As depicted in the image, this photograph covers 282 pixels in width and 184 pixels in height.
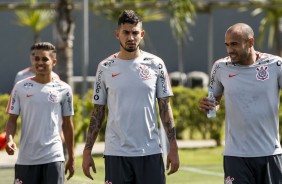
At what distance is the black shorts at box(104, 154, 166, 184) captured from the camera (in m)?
7.07

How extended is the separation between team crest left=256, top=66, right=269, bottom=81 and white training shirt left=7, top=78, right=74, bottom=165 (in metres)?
2.09

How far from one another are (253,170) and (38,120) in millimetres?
2142

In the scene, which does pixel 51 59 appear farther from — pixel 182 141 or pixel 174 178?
pixel 182 141

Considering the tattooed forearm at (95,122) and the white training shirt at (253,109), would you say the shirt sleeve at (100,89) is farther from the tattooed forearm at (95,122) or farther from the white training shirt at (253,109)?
the white training shirt at (253,109)

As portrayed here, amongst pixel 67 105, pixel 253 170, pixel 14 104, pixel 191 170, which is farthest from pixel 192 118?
pixel 253 170

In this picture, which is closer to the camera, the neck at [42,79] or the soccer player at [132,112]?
the soccer player at [132,112]

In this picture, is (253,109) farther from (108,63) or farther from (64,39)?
(64,39)

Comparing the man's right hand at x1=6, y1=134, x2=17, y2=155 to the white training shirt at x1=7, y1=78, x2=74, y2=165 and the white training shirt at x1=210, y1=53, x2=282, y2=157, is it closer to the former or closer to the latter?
the white training shirt at x1=7, y1=78, x2=74, y2=165

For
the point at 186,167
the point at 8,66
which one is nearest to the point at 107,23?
the point at 8,66

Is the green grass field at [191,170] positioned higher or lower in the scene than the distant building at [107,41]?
lower

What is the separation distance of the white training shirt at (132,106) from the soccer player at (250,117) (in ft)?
1.45

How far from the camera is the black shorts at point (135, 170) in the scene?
7.07 metres

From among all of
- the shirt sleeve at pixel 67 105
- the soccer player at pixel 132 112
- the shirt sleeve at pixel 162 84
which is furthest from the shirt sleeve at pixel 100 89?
the shirt sleeve at pixel 67 105

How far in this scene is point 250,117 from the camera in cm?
722
